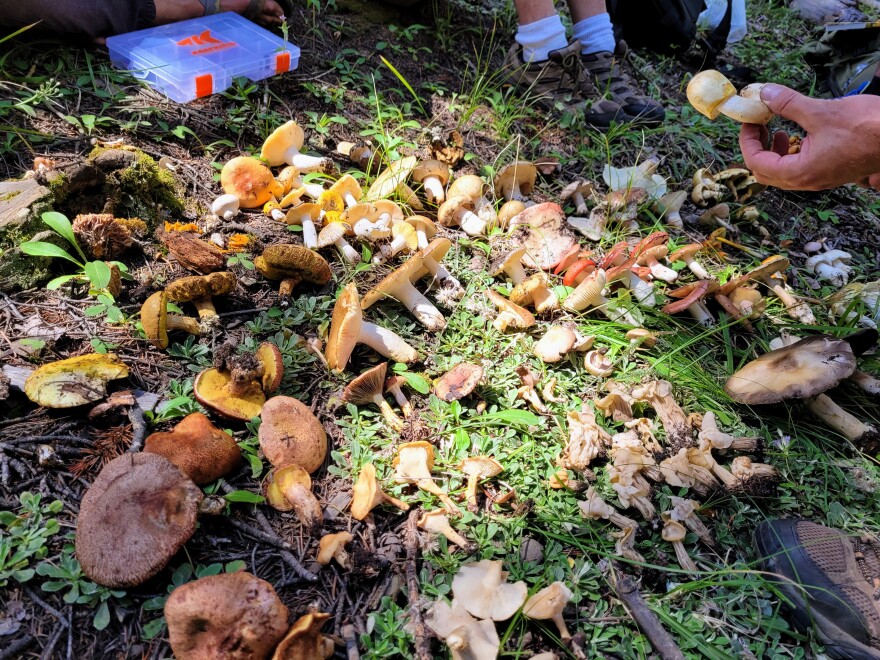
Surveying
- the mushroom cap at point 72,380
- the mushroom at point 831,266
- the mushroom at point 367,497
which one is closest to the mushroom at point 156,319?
the mushroom cap at point 72,380

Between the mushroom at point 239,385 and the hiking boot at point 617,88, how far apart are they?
428cm

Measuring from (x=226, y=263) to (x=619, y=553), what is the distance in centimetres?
260

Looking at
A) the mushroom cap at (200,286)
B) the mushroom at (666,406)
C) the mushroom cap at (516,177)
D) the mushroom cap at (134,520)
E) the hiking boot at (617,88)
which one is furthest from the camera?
the hiking boot at (617,88)

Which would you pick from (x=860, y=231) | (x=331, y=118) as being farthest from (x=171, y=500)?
(x=860, y=231)

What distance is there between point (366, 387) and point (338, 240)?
1113 mm

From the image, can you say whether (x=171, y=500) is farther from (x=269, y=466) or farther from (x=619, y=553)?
(x=619, y=553)

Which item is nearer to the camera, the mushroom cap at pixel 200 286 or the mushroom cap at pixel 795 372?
the mushroom cap at pixel 200 286

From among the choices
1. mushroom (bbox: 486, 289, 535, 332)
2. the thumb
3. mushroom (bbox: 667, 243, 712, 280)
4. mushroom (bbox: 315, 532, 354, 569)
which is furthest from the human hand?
mushroom (bbox: 315, 532, 354, 569)

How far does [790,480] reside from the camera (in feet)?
9.95

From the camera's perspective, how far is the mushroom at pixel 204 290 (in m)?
2.92

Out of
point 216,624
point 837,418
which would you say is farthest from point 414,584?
point 837,418

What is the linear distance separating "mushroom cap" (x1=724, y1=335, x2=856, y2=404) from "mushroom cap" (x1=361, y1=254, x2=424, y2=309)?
1.95 meters

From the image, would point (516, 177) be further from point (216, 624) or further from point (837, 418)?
point (216, 624)

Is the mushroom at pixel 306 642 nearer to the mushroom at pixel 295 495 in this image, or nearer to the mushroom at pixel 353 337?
the mushroom at pixel 295 495
